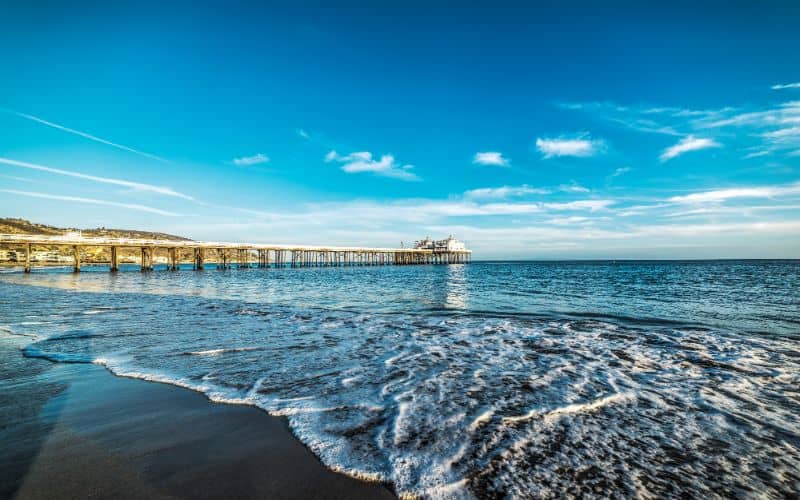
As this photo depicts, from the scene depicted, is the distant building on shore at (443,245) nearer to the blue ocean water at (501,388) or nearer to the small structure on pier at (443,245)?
the small structure on pier at (443,245)

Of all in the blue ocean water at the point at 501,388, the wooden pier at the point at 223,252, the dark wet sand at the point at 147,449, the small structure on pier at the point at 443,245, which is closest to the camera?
the dark wet sand at the point at 147,449

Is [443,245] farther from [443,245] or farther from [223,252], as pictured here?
[223,252]

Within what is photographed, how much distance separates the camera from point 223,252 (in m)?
63.6

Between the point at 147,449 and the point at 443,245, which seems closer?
the point at 147,449

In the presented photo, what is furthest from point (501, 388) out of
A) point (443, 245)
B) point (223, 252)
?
point (443, 245)

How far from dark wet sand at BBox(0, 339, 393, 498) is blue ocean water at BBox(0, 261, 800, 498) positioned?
26 cm

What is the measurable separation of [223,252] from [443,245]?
70.7 meters

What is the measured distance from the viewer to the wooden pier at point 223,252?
3931 centimetres

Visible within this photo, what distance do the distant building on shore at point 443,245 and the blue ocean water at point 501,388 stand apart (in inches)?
4000

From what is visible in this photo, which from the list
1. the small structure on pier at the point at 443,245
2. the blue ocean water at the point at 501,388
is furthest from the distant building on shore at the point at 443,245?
the blue ocean water at the point at 501,388

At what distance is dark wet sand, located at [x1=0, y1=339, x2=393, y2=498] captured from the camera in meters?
2.23

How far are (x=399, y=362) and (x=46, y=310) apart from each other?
12172 millimetres

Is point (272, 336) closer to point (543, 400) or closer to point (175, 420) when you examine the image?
point (175, 420)

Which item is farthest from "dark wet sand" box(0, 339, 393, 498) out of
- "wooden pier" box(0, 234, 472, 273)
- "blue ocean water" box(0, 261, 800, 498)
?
"wooden pier" box(0, 234, 472, 273)
